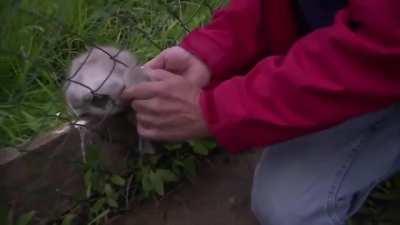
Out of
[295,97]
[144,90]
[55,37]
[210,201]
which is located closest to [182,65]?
[144,90]

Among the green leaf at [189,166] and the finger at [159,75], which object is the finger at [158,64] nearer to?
the finger at [159,75]

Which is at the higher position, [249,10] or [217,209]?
[249,10]

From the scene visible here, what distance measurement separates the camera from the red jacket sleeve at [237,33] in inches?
52.7

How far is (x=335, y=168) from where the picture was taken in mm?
1286

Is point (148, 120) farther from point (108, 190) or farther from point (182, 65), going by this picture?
point (108, 190)

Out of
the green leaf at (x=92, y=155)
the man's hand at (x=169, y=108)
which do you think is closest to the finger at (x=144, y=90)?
the man's hand at (x=169, y=108)

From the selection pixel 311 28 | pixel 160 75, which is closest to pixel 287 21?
pixel 311 28

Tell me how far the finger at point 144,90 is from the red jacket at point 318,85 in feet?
0.28

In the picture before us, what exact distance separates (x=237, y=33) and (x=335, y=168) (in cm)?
32

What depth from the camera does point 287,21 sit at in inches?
53.1

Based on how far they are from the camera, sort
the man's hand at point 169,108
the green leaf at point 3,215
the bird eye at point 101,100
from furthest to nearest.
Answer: the green leaf at point 3,215 < the bird eye at point 101,100 < the man's hand at point 169,108

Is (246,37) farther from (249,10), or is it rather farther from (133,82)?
(133,82)

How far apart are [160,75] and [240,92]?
182mm

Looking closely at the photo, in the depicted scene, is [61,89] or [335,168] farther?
[61,89]
